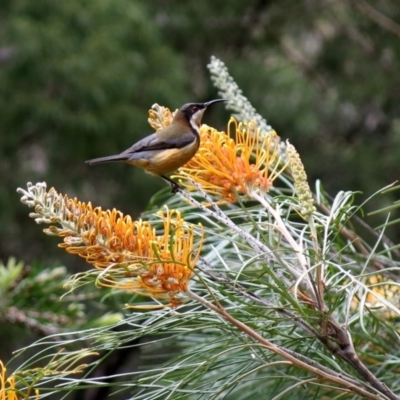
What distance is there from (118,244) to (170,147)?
412 mm

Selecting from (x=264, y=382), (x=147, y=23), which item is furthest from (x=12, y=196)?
(x=264, y=382)

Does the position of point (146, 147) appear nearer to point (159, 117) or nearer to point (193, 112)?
point (193, 112)

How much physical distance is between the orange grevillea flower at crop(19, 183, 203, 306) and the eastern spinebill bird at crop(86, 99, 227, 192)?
0.26 metres

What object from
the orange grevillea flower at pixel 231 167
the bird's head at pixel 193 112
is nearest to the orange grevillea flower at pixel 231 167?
the orange grevillea flower at pixel 231 167

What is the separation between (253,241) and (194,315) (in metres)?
0.08

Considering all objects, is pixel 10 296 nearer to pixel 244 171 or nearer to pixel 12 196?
pixel 244 171

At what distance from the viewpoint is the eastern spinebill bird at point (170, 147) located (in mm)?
856

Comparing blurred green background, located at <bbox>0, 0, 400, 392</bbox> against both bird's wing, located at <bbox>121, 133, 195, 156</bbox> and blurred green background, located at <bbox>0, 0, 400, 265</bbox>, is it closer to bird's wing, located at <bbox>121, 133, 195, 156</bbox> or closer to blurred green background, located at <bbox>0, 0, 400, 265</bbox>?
blurred green background, located at <bbox>0, 0, 400, 265</bbox>

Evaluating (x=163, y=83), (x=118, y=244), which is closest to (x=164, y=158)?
(x=118, y=244)

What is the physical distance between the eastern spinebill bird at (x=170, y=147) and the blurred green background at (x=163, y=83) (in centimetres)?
163

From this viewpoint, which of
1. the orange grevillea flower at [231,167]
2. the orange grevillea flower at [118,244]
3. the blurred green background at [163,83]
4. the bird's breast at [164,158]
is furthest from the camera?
the blurred green background at [163,83]

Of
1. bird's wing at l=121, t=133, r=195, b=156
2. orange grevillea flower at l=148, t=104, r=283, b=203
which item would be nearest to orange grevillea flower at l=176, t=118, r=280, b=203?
orange grevillea flower at l=148, t=104, r=283, b=203

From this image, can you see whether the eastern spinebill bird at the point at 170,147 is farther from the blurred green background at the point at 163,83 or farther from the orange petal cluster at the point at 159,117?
the blurred green background at the point at 163,83

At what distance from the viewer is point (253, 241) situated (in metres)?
0.61
